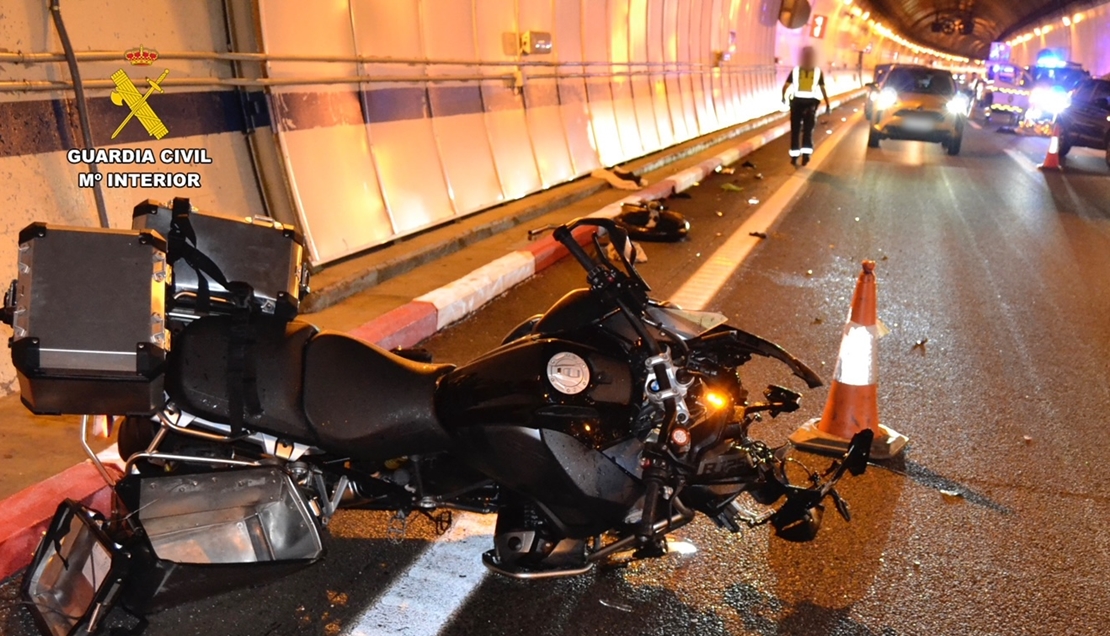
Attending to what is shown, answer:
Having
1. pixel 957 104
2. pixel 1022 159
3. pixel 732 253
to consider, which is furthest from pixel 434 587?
pixel 1022 159

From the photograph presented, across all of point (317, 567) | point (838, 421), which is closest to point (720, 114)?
point (838, 421)

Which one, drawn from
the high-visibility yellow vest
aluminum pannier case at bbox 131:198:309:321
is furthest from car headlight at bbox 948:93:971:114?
aluminum pannier case at bbox 131:198:309:321

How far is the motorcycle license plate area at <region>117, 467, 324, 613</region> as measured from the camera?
2.93m

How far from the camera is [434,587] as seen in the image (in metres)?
3.39

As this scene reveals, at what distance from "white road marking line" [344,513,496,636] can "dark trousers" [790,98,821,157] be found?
14.4m

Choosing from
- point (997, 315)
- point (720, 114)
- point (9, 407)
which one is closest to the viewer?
point (9, 407)

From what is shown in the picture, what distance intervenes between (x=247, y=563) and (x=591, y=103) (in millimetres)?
12286

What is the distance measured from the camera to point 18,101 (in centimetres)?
484

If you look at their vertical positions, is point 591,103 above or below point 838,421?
above

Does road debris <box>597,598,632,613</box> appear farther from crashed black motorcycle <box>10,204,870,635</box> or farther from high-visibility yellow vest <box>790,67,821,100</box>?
high-visibility yellow vest <box>790,67,821,100</box>

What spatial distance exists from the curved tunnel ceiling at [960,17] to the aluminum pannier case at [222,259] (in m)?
51.4

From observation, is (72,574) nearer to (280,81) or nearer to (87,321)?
(87,321)

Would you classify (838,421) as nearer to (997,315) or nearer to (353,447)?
(353,447)

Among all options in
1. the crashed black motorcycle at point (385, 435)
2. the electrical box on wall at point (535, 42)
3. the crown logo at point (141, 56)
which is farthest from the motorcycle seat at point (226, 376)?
the electrical box on wall at point (535, 42)
